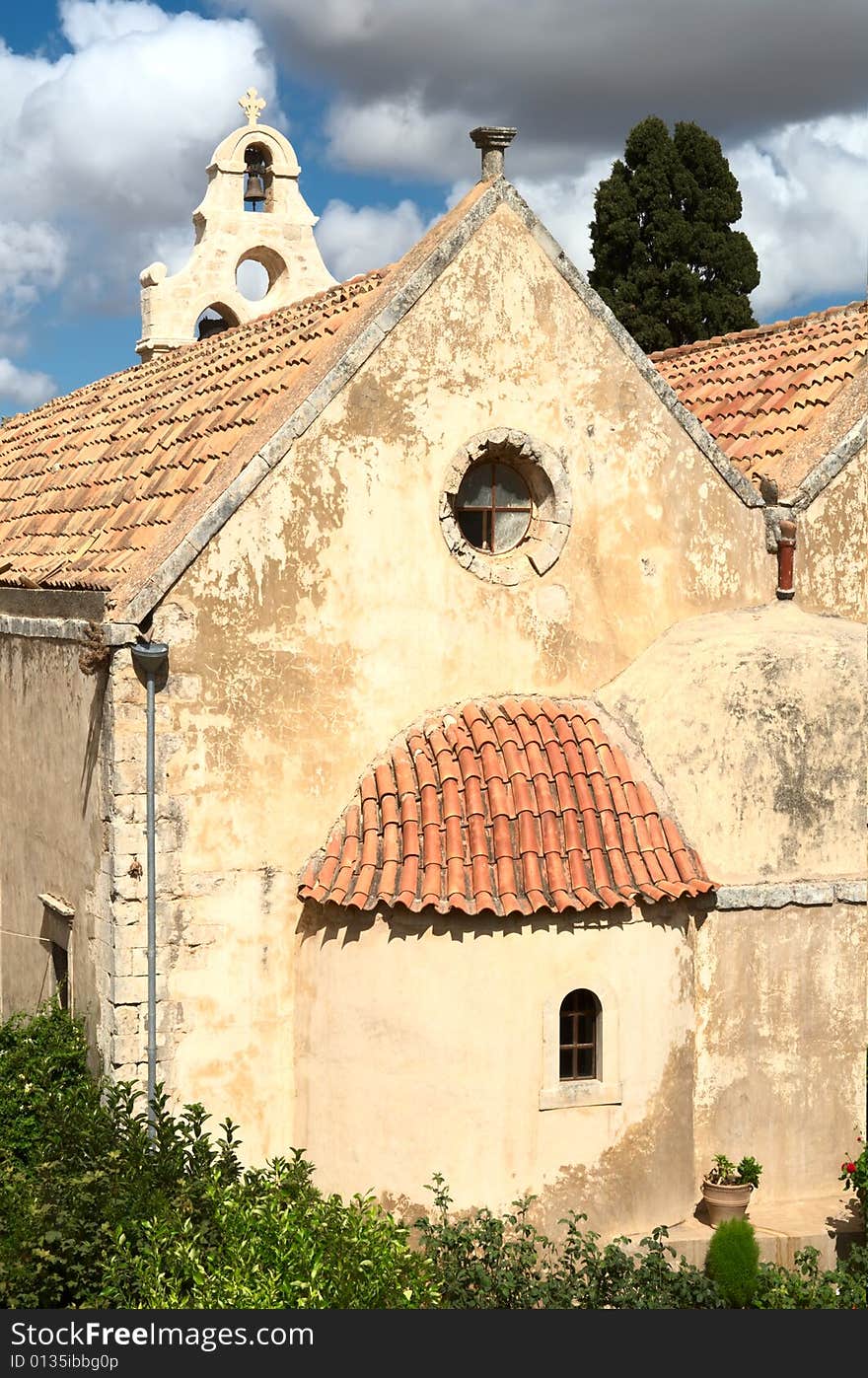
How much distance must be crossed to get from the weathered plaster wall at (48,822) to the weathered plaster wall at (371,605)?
0.77 m

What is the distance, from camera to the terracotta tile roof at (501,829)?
44.0 ft

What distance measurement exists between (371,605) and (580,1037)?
14.3 feet

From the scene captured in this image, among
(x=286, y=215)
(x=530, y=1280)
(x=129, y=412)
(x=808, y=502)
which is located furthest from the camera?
(x=286, y=215)

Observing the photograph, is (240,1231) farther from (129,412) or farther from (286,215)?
(286,215)

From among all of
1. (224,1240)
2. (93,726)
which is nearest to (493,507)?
(93,726)

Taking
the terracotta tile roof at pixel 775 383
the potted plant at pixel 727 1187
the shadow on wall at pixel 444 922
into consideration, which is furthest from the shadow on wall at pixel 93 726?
the terracotta tile roof at pixel 775 383

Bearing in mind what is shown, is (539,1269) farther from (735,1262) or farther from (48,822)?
(48,822)

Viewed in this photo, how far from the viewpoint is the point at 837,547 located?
16578 mm

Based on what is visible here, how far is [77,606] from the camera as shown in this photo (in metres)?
14.4

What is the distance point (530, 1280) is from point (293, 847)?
4169 millimetres

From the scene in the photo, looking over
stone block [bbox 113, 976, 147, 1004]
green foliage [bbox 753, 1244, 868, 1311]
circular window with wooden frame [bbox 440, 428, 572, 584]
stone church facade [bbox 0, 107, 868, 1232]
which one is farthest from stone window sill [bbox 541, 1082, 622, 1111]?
circular window with wooden frame [bbox 440, 428, 572, 584]

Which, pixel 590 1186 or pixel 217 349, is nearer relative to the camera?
pixel 590 1186

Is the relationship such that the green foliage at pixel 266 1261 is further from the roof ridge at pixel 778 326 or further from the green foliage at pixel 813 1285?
the roof ridge at pixel 778 326

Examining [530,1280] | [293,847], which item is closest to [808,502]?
[293,847]
